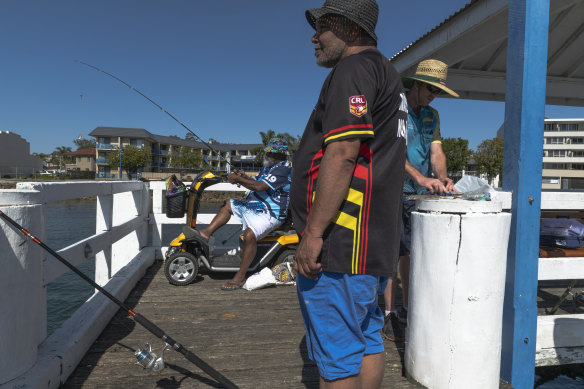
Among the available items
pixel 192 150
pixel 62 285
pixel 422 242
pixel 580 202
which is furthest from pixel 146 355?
pixel 192 150

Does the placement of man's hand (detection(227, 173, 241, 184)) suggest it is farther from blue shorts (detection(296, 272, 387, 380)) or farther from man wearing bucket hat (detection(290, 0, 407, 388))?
blue shorts (detection(296, 272, 387, 380))

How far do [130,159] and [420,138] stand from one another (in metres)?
81.7

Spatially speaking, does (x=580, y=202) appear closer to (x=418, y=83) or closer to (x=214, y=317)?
(x=418, y=83)

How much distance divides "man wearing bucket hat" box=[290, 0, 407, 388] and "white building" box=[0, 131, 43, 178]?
83690 millimetres

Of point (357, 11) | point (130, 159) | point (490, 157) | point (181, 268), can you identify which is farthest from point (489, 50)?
point (130, 159)

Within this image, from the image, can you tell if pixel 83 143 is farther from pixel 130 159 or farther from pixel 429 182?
pixel 429 182

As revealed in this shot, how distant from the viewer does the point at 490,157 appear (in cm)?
6328

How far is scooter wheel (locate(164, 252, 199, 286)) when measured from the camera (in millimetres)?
4211

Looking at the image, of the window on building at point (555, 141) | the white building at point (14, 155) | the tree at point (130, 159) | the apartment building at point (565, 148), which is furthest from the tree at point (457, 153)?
the white building at point (14, 155)

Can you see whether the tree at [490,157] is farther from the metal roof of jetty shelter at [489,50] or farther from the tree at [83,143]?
the tree at [83,143]

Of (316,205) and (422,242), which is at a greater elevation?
(316,205)

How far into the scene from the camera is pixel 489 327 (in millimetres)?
1949

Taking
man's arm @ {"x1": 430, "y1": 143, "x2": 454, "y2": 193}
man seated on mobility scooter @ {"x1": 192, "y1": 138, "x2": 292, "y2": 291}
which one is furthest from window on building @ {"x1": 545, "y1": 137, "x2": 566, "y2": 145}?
man's arm @ {"x1": 430, "y1": 143, "x2": 454, "y2": 193}

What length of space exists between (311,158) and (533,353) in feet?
5.81
